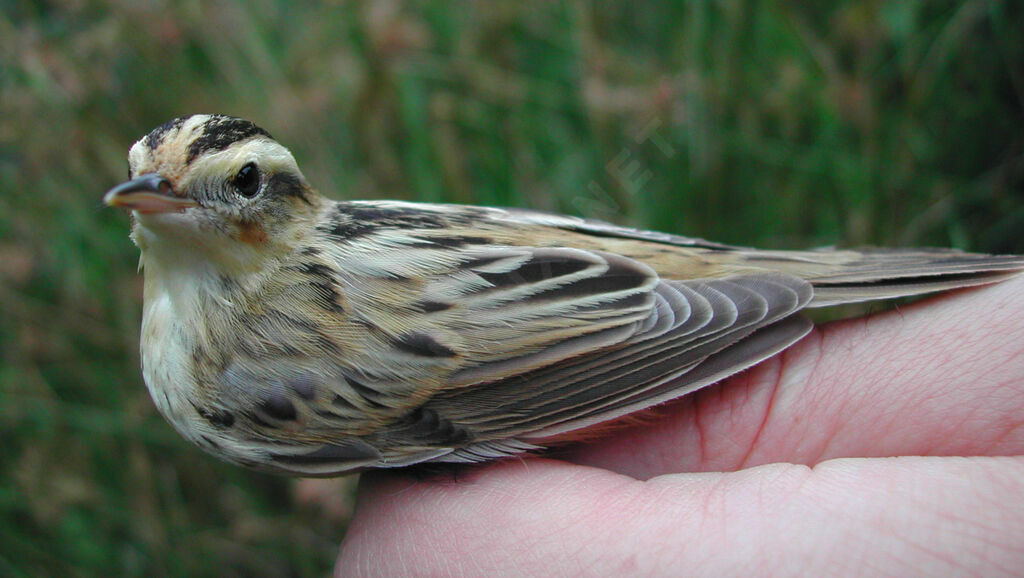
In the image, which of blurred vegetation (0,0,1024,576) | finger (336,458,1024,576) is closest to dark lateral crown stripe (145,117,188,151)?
finger (336,458,1024,576)

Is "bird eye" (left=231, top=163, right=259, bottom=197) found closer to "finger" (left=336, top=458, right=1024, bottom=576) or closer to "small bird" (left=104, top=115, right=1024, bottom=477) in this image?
"small bird" (left=104, top=115, right=1024, bottom=477)

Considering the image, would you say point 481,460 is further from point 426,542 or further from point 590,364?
point 590,364

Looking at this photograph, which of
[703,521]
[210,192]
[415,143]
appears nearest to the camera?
[703,521]

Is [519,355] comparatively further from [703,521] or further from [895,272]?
[895,272]

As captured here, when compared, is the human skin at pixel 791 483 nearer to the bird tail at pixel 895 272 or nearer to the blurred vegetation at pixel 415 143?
the bird tail at pixel 895 272

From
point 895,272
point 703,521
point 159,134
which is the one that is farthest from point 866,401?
point 159,134

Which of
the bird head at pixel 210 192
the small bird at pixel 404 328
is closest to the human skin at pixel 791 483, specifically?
the small bird at pixel 404 328
